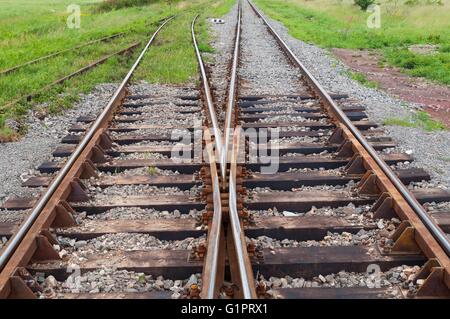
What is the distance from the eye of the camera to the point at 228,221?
396cm

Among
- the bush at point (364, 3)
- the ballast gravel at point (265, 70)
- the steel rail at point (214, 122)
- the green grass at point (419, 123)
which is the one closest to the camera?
the steel rail at point (214, 122)

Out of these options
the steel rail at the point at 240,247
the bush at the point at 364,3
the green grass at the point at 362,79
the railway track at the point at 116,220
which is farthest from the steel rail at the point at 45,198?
the bush at the point at 364,3

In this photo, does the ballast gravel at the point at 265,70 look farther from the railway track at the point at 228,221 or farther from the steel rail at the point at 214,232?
the steel rail at the point at 214,232

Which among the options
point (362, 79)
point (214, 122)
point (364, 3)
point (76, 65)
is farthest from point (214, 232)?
point (364, 3)

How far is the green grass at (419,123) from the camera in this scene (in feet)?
23.9

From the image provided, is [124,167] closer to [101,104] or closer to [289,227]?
[289,227]

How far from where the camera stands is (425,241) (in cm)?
368

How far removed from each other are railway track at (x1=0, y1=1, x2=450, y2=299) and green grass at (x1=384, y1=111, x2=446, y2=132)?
0.76 metres

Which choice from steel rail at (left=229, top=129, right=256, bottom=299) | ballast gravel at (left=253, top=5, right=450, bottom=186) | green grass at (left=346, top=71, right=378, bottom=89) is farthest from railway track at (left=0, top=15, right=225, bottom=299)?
green grass at (left=346, top=71, right=378, bottom=89)

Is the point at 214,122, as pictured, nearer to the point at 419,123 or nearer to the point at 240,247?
the point at 240,247

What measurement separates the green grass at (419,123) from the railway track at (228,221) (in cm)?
76

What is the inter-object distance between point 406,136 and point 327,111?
1.20 m

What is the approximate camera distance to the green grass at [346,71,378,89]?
1012 centimetres

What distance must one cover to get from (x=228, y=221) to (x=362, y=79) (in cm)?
743
